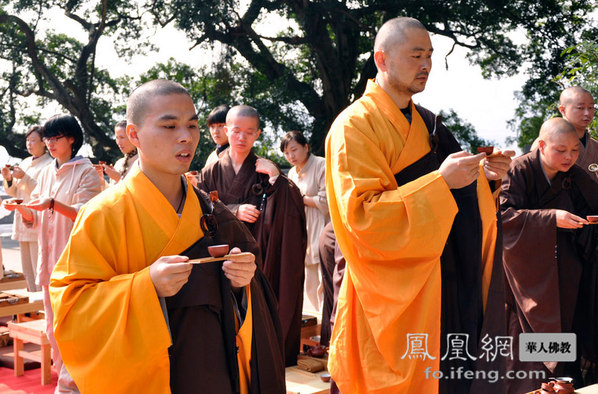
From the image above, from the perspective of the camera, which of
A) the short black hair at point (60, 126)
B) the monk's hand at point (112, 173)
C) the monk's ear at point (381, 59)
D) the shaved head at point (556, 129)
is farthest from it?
the monk's hand at point (112, 173)

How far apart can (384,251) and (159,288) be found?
960 millimetres

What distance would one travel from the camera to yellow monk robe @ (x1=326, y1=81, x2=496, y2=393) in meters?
2.49

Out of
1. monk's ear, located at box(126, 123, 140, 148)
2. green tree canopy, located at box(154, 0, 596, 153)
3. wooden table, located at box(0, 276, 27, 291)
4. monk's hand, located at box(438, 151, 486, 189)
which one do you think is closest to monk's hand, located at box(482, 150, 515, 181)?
monk's hand, located at box(438, 151, 486, 189)

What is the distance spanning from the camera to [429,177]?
8.32ft

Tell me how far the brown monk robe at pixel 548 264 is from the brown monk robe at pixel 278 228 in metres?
1.51

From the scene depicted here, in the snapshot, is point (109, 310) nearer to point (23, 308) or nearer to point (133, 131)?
point (133, 131)

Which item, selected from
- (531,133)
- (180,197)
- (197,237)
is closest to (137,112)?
(180,197)

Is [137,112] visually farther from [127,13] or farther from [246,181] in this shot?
[127,13]

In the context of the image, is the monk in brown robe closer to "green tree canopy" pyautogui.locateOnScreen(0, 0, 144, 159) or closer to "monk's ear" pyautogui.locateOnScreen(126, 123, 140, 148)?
"monk's ear" pyautogui.locateOnScreen(126, 123, 140, 148)

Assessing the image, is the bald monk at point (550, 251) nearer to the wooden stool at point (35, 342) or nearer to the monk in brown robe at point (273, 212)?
the monk in brown robe at point (273, 212)

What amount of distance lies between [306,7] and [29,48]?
6095mm

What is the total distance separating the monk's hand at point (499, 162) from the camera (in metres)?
2.74

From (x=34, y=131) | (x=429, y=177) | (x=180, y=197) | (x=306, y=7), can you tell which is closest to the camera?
(x=180, y=197)

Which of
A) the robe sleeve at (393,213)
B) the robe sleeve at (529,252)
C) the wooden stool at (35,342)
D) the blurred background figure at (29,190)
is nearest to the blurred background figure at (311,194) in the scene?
the robe sleeve at (529,252)
